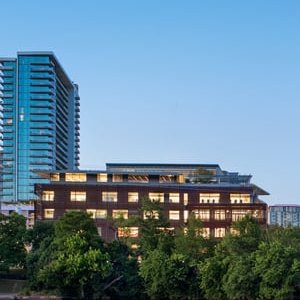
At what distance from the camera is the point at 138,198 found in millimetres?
95062

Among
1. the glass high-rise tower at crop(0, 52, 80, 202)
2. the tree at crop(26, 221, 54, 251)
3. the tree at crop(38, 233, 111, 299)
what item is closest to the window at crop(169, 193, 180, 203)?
the tree at crop(26, 221, 54, 251)

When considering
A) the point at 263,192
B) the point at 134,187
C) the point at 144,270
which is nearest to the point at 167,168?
the point at 263,192

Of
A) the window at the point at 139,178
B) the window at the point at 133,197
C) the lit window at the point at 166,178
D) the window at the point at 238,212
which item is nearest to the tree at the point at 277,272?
the window at the point at 238,212

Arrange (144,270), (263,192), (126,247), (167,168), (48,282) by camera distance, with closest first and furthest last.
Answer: (48,282), (144,270), (126,247), (263,192), (167,168)

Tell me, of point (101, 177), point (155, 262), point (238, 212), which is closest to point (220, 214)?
point (238, 212)

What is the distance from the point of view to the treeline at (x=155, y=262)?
182 ft

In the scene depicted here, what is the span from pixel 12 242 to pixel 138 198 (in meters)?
A: 33.7

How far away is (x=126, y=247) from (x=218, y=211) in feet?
109

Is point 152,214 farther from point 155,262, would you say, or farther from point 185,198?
point 185,198

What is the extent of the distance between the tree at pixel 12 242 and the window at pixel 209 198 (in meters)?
37.4

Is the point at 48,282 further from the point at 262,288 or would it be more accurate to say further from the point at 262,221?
the point at 262,221

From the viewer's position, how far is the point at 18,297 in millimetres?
55969

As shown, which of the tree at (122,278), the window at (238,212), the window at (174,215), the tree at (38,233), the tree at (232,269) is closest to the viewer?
the tree at (232,269)

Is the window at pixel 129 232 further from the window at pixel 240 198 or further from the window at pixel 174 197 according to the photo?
the window at pixel 240 198
